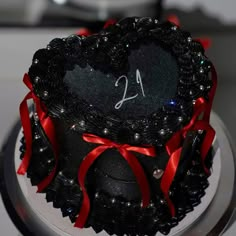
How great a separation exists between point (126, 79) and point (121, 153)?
0.35ft

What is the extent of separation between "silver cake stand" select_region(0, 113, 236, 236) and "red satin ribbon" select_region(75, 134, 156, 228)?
67mm

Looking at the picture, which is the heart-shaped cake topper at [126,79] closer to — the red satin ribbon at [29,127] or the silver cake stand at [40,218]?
the red satin ribbon at [29,127]

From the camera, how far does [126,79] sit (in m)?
0.82

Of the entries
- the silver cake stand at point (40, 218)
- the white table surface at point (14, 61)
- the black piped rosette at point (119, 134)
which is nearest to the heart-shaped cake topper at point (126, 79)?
the black piped rosette at point (119, 134)

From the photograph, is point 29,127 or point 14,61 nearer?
point 29,127

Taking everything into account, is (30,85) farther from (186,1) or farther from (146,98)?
(186,1)

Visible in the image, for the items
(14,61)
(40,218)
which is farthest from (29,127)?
(14,61)

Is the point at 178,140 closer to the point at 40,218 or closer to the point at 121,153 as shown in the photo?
the point at 121,153

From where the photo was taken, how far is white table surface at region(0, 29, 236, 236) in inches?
44.6

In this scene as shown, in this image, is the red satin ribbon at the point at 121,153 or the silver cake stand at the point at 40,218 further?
the silver cake stand at the point at 40,218

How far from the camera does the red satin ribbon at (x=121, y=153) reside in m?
0.77

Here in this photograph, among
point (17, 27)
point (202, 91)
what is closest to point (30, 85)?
point (202, 91)

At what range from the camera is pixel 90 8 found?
116cm

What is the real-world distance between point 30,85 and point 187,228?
0.98 feet
